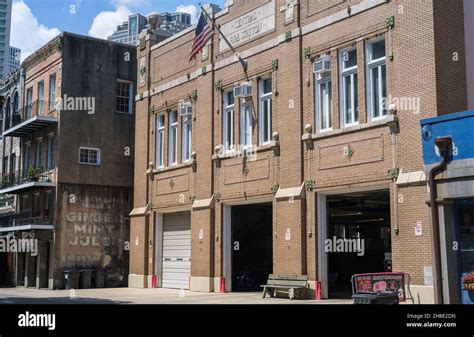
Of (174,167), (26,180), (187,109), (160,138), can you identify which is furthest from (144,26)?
(26,180)

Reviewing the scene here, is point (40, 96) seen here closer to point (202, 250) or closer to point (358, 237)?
point (202, 250)

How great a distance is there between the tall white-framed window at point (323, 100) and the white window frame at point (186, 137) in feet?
26.6

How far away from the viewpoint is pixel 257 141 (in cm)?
2380

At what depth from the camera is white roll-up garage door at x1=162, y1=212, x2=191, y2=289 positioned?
27.8 metres

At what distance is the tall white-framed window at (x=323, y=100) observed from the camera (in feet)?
68.8

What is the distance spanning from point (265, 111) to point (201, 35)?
422 centimetres

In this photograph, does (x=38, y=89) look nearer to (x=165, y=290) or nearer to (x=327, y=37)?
(x=165, y=290)

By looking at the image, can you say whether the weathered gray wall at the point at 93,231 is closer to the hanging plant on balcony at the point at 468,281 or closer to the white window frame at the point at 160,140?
the white window frame at the point at 160,140

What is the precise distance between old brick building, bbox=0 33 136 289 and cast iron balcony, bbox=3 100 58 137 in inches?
2.3

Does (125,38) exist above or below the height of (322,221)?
above

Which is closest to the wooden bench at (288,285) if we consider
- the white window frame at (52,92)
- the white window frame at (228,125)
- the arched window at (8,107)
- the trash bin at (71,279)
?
the white window frame at (228,125)

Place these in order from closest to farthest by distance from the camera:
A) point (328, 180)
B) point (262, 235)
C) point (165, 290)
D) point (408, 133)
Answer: point (408, 133) < point (328, 180) < point (165, 290) < point (262, 235)
